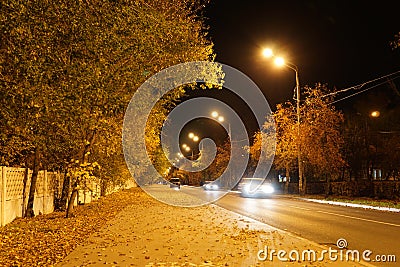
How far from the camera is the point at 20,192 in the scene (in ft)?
54.0

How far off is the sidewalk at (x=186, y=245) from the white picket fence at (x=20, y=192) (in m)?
3.12

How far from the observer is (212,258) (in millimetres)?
9281

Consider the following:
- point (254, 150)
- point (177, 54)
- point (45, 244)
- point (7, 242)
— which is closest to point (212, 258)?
point (45, 244)

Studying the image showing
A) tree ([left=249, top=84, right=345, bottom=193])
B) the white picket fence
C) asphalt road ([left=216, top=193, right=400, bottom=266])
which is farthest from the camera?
tree ([left=249, top=84, right=345, bottom=193])

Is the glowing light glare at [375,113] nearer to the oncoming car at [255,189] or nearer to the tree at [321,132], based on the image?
the tree at [321,132]

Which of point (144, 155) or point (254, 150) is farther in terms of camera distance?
point (254, 150)

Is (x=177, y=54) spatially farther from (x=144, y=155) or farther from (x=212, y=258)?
(x=144, y=155)

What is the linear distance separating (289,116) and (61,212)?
77.8ft

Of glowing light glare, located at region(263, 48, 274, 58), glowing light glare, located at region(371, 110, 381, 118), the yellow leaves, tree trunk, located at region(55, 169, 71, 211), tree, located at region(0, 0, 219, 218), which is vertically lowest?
the yellow leaves

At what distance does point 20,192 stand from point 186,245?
8.06 metres

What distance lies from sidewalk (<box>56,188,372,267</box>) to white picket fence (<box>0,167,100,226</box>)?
3.12 meters

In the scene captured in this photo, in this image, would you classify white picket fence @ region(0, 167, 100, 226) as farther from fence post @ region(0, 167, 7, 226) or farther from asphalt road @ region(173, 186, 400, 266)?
asphalt road @ region(173, 186, 400, 266)

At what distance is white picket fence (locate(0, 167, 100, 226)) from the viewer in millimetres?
14384

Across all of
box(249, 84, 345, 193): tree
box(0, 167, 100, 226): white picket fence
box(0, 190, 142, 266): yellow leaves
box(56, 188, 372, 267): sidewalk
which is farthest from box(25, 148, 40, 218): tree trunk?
box(249, 84, 345, 193): tree
